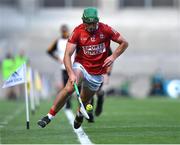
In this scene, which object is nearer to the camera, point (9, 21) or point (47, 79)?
point (47, 79)

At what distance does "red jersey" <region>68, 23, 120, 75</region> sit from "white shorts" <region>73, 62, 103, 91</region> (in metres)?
0.06

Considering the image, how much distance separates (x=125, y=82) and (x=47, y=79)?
12.8 ft

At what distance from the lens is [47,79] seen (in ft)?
135

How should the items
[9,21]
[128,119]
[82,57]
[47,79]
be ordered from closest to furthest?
[82,57], [128,119], [47,79], [9,21]

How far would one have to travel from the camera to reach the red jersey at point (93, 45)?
14336mm

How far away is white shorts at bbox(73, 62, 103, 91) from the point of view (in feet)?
48.2

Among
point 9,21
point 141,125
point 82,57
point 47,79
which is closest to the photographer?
point 82,57

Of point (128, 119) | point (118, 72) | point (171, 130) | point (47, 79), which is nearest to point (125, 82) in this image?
point (118, 72)

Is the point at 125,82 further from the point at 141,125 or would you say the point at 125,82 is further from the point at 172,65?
the point at 141,125

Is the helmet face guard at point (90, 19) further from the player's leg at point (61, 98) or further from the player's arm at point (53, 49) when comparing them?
the player's arm at point (53, 49)

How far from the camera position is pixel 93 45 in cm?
1449

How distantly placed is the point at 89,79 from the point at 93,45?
65cm

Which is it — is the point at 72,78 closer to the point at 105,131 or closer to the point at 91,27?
the point at 91,27

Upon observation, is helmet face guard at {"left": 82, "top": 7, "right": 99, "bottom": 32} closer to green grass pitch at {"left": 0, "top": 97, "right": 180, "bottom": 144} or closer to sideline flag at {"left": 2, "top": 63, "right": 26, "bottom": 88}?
green grass pitch at {"left": 0, "top": 97, "right": 180, "bottom": 144}
